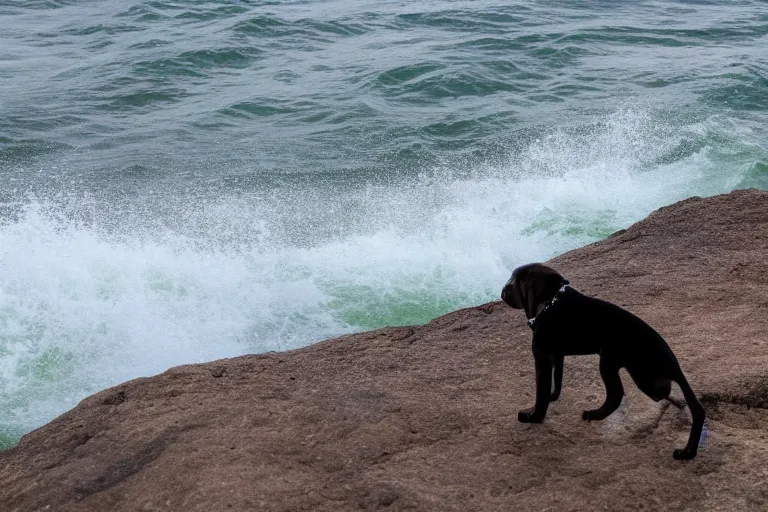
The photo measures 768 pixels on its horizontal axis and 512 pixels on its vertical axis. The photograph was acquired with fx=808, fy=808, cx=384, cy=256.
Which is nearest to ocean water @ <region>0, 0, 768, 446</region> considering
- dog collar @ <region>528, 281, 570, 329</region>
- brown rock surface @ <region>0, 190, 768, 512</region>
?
brown rock surface @ <region>0, 190, 768, 512</region>

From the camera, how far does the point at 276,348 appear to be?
634 centimetres

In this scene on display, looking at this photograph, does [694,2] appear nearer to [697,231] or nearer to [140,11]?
[140,11]

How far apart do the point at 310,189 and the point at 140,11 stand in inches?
450

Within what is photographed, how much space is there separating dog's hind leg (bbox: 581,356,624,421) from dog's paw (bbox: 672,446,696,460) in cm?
31

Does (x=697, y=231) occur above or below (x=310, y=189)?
above

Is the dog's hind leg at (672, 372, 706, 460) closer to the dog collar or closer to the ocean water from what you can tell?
the dog collar

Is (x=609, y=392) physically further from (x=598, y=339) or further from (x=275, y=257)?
(x=275, y=257)

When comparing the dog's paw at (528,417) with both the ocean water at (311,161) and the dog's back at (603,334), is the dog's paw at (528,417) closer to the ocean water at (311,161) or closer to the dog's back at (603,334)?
the dog's back at (603,334)

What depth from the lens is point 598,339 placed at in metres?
3.23

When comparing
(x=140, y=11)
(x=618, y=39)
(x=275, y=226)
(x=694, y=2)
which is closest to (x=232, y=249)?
(x=275, y=226)

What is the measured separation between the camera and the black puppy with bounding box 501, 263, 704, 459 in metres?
3.15

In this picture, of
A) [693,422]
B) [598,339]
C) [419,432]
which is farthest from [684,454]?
[419,432]

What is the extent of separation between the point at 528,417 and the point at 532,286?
2.07ft

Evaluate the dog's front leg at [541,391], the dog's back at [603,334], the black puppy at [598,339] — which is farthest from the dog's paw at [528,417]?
the dog's back at [603,334]
